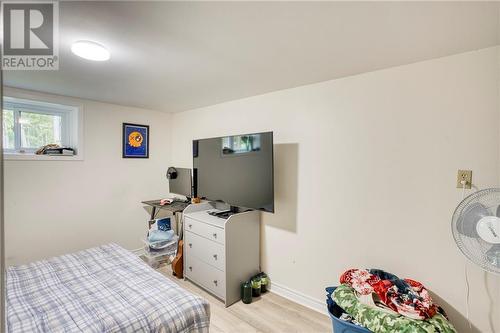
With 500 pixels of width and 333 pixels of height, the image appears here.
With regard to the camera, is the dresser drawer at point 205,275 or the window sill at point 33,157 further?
the window sill at point 33,157

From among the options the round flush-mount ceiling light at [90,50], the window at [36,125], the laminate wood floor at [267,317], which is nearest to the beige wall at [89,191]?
the window at [36,125]

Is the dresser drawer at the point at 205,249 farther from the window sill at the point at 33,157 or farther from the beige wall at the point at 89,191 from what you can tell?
the window sill at the point at 33,157

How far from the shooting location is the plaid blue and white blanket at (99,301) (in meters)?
1.31

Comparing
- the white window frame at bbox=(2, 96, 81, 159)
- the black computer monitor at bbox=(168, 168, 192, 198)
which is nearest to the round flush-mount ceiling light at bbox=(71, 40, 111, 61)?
the white window frame at bbox=(2, 96, 81, 159)

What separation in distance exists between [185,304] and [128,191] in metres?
2.46

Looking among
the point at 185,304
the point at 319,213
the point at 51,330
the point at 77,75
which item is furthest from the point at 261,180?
the point at 77,75

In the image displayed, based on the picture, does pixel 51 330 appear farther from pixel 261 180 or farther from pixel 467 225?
pixel 467 225

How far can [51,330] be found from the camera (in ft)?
4.11

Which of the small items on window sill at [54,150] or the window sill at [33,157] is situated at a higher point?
the small items on window sill at [54,150]

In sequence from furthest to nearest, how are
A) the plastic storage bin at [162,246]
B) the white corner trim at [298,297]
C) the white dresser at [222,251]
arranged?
the plastic storage bin at [162,246] → the white dresser at [222,251] → the white corner trim at [298,297]

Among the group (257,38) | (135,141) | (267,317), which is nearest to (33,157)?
(135,141)

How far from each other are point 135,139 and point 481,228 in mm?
3834

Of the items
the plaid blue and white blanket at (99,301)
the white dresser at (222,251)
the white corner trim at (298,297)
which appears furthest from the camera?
the white dresser at (222,251)

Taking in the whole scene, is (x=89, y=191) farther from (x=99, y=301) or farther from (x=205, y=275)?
(x=99, y=301)
